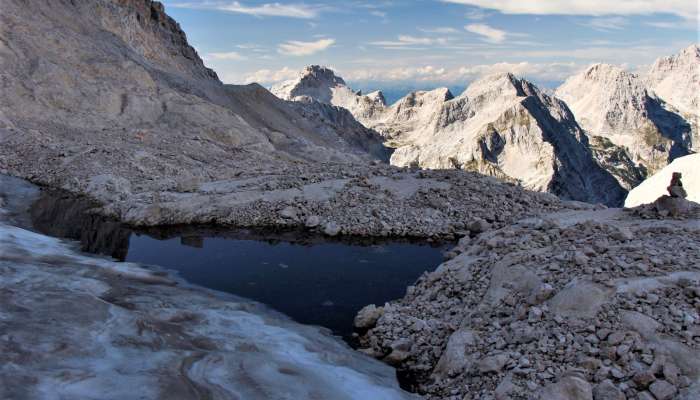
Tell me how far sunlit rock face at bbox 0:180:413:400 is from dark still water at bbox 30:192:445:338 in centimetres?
132

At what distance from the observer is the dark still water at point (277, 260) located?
16594 mm

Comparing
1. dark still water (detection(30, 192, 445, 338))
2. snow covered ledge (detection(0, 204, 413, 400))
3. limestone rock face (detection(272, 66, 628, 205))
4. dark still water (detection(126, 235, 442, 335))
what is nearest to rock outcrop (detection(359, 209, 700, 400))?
snow covered ledge (detection(0, 204, 413, 400))

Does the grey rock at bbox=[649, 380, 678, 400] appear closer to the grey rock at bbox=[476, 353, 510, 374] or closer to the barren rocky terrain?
the barren rocky terrain

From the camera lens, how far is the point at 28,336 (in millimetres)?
10953

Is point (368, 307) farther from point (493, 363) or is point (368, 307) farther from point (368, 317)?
point (493, 363)

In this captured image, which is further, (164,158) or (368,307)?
(164,158)

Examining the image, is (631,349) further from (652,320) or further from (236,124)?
(236,124)

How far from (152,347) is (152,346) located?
0.06m

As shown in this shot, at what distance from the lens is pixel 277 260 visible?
20328 millimetres

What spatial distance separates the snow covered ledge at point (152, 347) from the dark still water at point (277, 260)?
1.39m

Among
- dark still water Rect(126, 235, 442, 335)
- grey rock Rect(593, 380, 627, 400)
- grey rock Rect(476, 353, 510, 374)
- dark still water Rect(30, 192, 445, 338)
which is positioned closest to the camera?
grey rock Rect(593, 380, 627, 400)

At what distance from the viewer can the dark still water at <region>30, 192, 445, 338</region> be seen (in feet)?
54.4

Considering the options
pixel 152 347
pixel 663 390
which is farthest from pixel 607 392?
pixel 152 347

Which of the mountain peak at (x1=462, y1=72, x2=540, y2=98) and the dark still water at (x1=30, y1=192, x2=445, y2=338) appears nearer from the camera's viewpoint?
the dark still water at (x1=30, y1=192, x2=445, y2=338)
